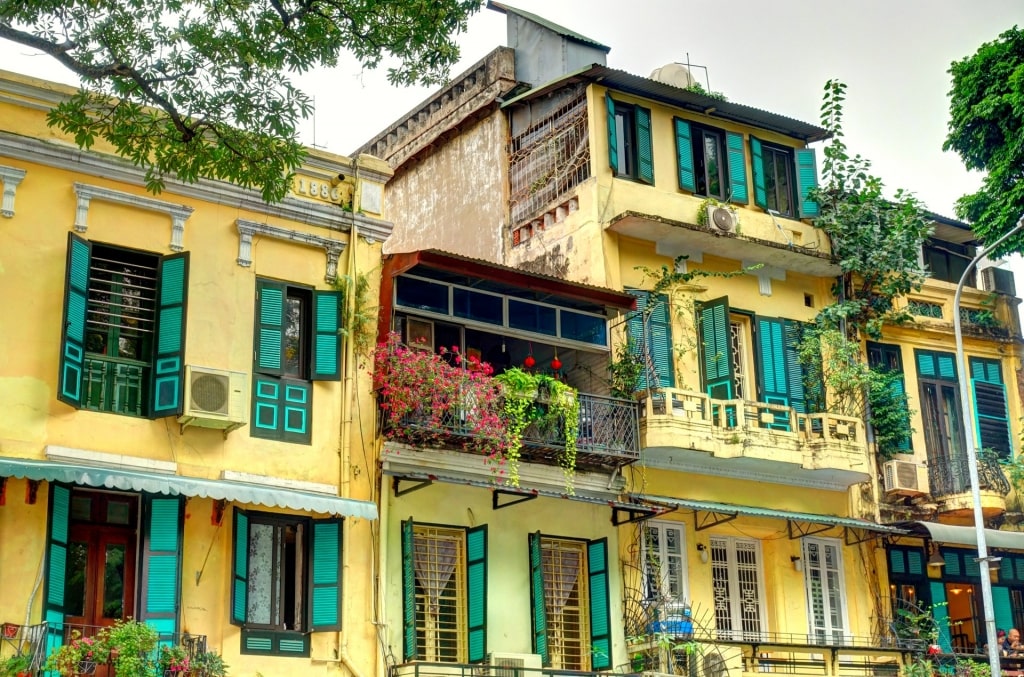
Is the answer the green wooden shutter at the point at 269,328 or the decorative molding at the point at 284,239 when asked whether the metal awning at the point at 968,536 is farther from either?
the green wooden shutter at the point at 269,328

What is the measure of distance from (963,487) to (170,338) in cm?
1344

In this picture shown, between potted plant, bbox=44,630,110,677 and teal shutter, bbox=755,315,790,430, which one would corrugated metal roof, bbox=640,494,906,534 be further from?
potted plant, bbox=44,630,110,677

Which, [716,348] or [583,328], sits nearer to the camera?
[583,328]

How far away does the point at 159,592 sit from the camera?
16719 millimetres

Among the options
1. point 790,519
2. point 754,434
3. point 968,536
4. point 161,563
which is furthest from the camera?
point 968,536

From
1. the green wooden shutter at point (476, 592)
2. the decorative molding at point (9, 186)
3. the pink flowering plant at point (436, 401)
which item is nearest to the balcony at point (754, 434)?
the pink flowering plant at point (436, 401)

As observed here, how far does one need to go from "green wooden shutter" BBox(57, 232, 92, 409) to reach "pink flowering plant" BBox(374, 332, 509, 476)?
3856 millimetres

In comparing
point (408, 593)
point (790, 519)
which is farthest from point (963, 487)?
point (408, 593)

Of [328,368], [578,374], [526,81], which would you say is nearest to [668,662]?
[578,374]

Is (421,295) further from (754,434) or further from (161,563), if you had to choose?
(754,434)

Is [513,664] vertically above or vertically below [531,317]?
below

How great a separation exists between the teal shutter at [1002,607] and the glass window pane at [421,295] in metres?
11.2

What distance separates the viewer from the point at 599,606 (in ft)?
67.3

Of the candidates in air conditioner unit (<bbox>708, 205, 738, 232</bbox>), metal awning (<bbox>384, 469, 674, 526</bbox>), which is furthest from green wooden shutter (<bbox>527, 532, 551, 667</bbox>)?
air conditioner unit (<bbox>708, 205, 738, 232</bbox>)
